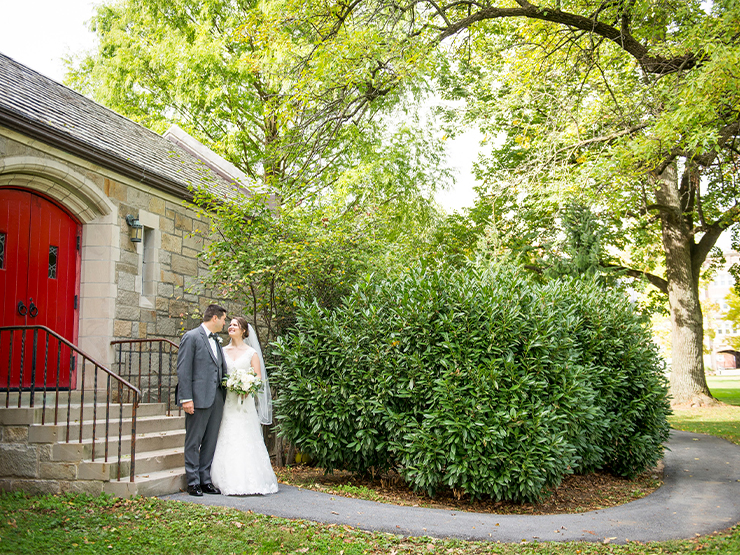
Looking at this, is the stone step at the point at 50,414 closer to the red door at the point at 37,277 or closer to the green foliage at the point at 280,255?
Result: the red door at the point at 37,277

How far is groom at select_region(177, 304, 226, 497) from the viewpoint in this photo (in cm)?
640

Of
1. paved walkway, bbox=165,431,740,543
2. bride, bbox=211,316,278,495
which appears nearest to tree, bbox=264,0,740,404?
paved walkway, bbox=165,431,740,543

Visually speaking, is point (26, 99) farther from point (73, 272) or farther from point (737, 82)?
point (737, 82)

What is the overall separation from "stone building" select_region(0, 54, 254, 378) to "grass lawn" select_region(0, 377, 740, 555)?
3.31 meters

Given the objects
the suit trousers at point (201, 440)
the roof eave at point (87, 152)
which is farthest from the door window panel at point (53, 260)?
the suit trousers at point (201, 440)

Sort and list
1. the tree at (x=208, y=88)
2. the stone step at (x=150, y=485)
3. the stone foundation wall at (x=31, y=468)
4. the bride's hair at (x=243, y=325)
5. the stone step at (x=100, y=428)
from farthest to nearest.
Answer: the tree at (x=208, y=88)
the bride's hair at (x=243, y=325)
the stone step at (x=100, y=428)
the stone foundation wall at (x=31, y=468)
the stone step at (x=150, y=485)

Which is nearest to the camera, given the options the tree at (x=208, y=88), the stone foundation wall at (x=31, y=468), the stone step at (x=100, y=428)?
the stone foundation wall at (x=31, y=468)

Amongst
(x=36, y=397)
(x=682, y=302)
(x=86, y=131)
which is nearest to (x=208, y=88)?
(x=86, y=131)

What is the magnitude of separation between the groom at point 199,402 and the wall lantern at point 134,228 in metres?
3.31

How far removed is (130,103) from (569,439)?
67.9 feet

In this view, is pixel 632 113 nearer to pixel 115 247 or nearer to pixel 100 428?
pixel 115 247

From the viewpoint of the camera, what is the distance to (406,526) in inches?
212

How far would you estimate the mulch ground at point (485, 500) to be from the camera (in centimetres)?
682

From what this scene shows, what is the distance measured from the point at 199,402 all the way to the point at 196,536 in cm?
182
